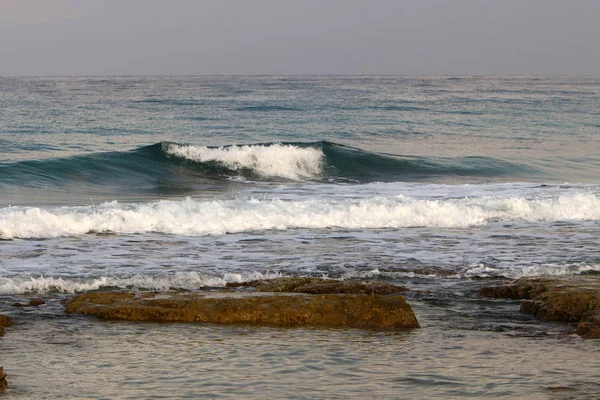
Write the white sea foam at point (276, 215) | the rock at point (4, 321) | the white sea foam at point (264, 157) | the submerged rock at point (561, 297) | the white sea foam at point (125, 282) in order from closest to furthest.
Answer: the rock at point (4, 321), the submerged rock at point (561, 297), the white sea foam at point (125, 282), the white sea foam at point (276, 215), the white sea foam at point (264, 157)

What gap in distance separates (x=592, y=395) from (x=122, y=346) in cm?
349

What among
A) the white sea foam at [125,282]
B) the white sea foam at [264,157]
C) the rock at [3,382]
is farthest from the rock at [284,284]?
the white sea foam at [264,157]

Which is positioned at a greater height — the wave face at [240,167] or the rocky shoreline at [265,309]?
the wave face at [240,167]

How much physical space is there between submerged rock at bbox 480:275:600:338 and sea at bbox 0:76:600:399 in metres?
0.17

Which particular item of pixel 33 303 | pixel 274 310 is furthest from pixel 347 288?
pixel 33 303

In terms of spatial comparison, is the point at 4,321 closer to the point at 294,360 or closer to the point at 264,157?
the point at 294,360

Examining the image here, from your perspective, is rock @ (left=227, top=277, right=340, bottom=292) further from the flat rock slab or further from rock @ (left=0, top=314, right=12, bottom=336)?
rock @ (left=0, top=314, right=12, bottom=336)

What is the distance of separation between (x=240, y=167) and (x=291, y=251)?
13486 mm

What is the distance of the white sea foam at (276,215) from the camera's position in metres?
13.2

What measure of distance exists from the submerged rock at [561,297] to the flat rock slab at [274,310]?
1367 mm

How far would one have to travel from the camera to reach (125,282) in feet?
30.3

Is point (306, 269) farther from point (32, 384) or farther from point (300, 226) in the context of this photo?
point (32, 384)

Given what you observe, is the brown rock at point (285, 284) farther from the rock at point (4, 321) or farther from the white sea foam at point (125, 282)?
the rock at point (4, 321)

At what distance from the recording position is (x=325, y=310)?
7391mm
